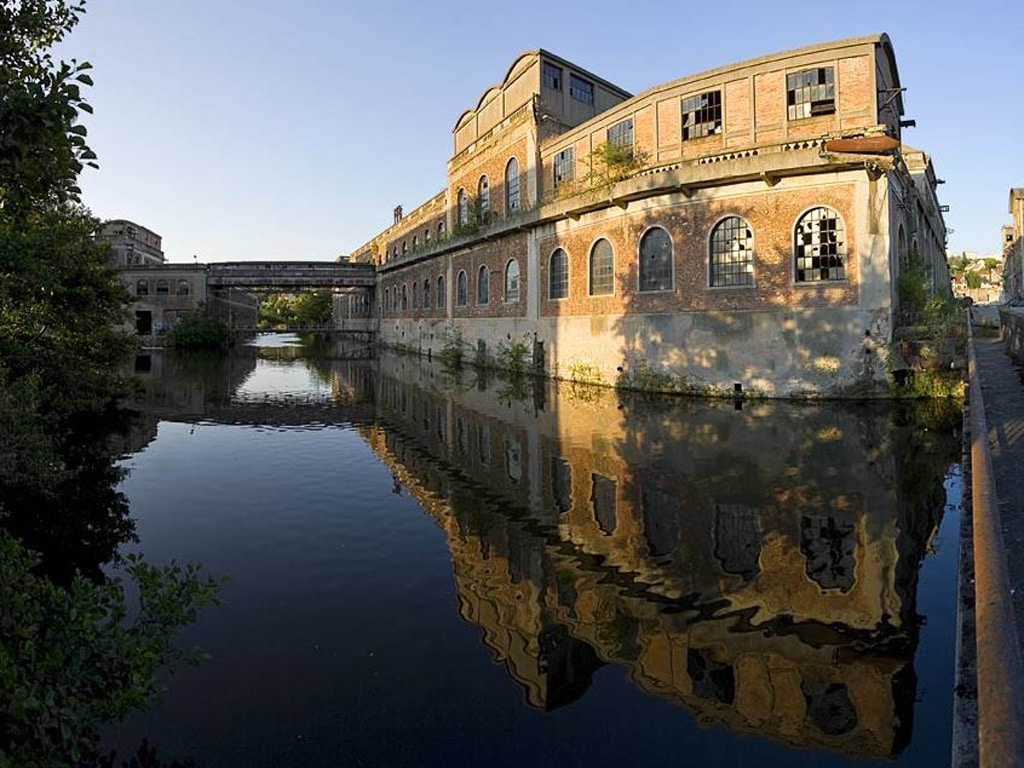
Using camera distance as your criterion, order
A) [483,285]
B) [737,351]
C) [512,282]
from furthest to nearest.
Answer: [483,285]
[512,282]
[737,351]

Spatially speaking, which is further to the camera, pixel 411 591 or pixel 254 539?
pixel 254 539

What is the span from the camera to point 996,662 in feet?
6.50

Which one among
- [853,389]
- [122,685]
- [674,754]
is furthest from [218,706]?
[853,389]

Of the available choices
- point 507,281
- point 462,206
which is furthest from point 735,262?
point 462,206

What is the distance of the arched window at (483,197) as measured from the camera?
3406 centimetres

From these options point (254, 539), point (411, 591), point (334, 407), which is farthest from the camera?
point (334, 407)

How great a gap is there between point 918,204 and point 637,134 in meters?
11.8

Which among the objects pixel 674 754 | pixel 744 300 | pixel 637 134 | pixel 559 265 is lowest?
pixel 674 754

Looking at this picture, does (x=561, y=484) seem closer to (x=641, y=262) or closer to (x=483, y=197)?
(x=641, y=262)

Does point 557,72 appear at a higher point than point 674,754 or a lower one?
higher

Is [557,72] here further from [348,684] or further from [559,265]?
[348,684]

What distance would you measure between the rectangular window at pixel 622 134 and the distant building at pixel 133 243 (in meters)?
51.9

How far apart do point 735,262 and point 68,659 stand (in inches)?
743

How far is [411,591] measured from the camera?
6297 mm
